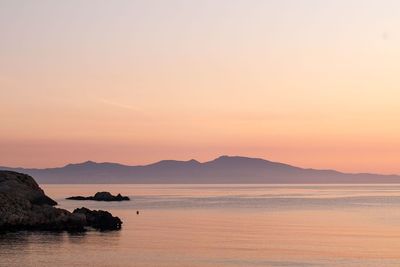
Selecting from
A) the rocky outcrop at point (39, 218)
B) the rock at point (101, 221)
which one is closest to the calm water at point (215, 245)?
the rock at point (101, 221)

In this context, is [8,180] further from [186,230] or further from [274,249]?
[274,249]

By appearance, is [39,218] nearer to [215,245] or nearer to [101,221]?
[101,221]

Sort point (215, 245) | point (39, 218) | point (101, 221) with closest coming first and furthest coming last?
point (215, 245) < point (39, 218) < point (101, 221)

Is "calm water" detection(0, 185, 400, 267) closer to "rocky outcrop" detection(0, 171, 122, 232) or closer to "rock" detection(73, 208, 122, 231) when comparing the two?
"rock" detection(73, 208, 122, 231)

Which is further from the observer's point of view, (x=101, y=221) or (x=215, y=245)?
(x=101, y=221)

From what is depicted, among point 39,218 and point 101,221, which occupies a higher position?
point 39,218

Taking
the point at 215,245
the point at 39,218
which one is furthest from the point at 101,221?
the point at 215,245

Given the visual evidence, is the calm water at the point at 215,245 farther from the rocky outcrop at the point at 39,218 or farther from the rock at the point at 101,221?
the rocky outcrop at the point at 39,218

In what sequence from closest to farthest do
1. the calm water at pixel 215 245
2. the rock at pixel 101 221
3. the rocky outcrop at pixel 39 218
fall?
the calm water at pixel 215 245
the rocky outcrop at pixel 39 218
the rock at pixel 101 221

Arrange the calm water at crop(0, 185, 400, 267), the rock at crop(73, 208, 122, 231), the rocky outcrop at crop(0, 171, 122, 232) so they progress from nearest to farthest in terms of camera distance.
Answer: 1. the calm water at crop(0, 185, 400, 267)
2. the rocky outcrop at crop(0, 171, 122, 232)
3. the rock at crop(73, 208, 122, 231)

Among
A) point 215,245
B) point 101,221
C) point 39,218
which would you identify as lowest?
point 215,245

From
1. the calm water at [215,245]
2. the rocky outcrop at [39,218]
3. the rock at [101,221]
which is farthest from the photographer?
the rock at [101,221]

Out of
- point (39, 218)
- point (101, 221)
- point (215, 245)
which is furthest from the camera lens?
point (101, 221)

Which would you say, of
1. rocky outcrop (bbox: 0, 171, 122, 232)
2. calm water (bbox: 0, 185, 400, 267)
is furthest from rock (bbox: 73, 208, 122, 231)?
→ calm water (bbox: 0, 185, 400, 267)
